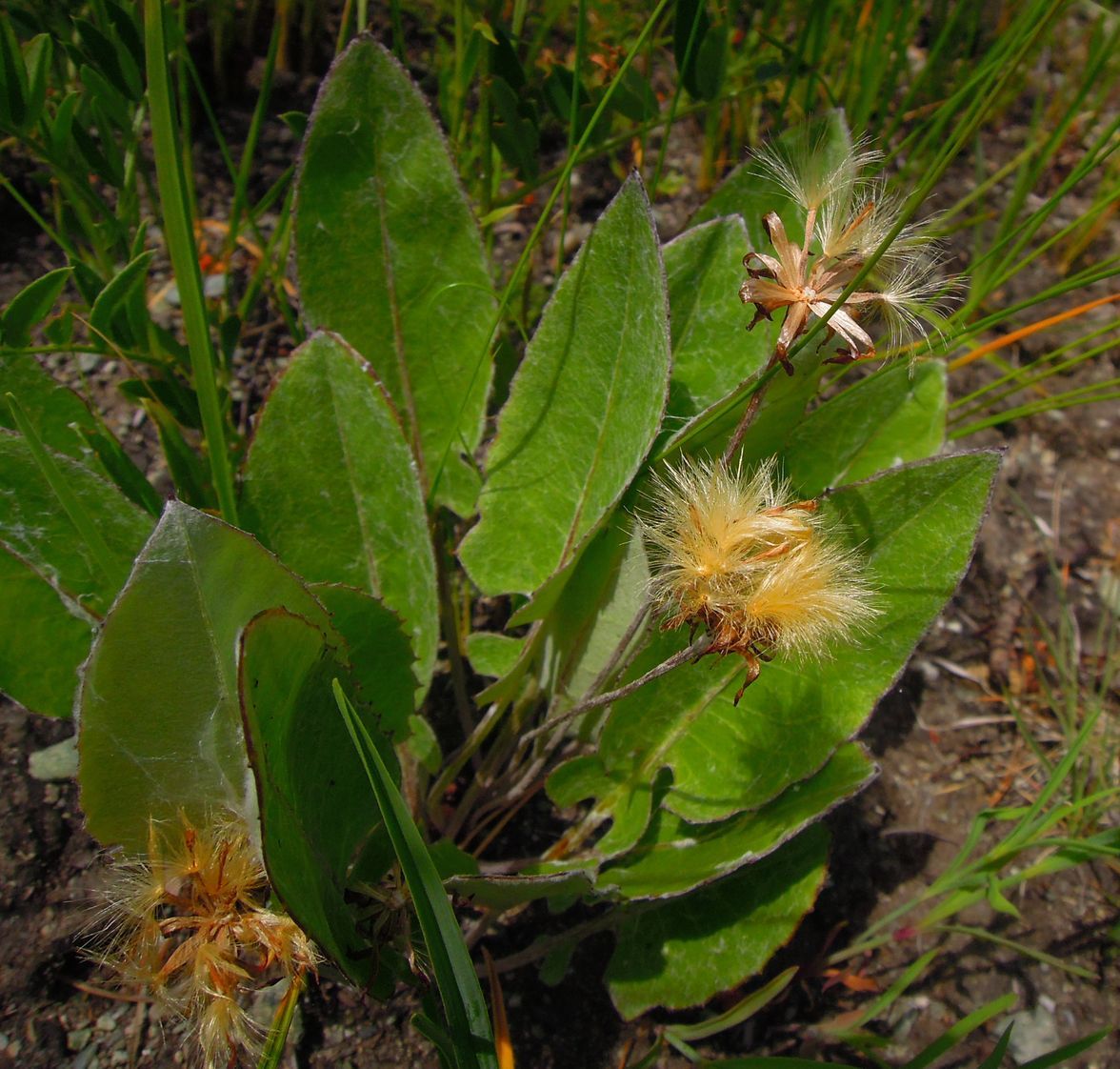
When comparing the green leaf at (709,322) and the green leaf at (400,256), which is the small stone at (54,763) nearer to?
the green leaf at (400,256)

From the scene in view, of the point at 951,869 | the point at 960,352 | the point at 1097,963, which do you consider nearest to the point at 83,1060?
the point at 951,869

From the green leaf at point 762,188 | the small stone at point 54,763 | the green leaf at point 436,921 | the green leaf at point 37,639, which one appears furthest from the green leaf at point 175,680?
the green leaf at point 762,188

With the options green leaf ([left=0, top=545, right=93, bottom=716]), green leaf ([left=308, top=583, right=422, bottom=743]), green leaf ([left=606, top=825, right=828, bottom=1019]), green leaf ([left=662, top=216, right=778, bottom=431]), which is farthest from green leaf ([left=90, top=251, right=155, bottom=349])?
green leaf ([left=606, top=825, right=828, bottom=1019])

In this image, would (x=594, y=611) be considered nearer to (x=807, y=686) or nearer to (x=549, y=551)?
(x=549, y=551)

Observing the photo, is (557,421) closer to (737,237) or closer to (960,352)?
(737,237)

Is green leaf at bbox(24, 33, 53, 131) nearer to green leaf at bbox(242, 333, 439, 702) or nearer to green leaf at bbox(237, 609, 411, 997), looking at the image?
green leaf at bbox(242, 333, 439, 702)

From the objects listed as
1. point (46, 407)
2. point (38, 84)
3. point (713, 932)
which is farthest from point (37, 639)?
point (713, 932)

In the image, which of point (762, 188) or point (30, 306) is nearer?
point (30, 306)
